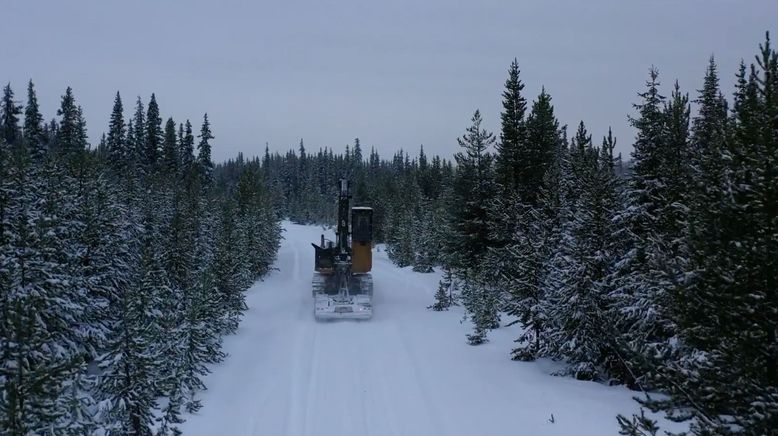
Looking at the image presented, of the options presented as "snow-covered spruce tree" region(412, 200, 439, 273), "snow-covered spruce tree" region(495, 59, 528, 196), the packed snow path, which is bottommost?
the packed snow path

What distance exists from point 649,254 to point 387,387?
302 inches

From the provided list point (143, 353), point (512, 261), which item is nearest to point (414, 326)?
point (512, 261)

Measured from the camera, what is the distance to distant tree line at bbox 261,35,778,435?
6164 millimetres

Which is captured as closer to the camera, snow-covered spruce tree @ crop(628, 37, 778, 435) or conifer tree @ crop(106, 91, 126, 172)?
snow-covered spruce tree @ crop(628, 37, 778, 435)

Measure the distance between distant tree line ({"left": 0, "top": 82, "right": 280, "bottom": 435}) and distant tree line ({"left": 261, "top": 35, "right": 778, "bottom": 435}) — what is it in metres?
8.55

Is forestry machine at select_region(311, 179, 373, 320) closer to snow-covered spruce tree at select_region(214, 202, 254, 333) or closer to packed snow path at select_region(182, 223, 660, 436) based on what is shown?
packed snow path at select_region(182, 223, 660, 436)

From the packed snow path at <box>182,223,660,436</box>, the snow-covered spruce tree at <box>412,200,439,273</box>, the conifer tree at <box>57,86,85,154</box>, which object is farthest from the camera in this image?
the conifer tree at <box>57,86,85,154</box>

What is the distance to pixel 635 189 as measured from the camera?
14859mm

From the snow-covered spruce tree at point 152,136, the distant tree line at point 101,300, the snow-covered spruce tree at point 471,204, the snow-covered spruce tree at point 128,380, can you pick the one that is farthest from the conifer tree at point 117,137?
the snow-covered spruce tree at point 128,380

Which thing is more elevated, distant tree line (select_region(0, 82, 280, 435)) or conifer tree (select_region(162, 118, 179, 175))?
conifer tree (select_region(162, 118, 179, 175))

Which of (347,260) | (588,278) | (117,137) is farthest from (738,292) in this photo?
(117,137)

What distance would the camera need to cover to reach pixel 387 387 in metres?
14.2

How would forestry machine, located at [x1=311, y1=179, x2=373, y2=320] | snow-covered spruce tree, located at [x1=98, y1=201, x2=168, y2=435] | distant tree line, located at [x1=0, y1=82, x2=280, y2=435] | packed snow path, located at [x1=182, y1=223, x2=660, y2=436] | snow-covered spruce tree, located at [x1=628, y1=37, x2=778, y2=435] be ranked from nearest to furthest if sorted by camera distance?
snow-covered spruce tree, located at [x1=628, y1=37, x2=778, y2=435] < distant tree line, located at [x1=0, y1=82, x2=280, y2=435] < snow-covered spruce tree, located at [x1=98, y1=201, x2=168, y2=435] < packed snow path, located at [x1=182, y1=223, x2=660, y2=436] < forestry machine, located at [x1=311, y1=179, x2=373, y2=320]

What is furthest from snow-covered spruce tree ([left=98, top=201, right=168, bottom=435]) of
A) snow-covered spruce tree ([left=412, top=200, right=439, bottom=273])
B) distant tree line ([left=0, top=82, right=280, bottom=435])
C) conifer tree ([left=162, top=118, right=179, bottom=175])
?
conifer tree ([left=162, top=118, right=179, bottom=175])
